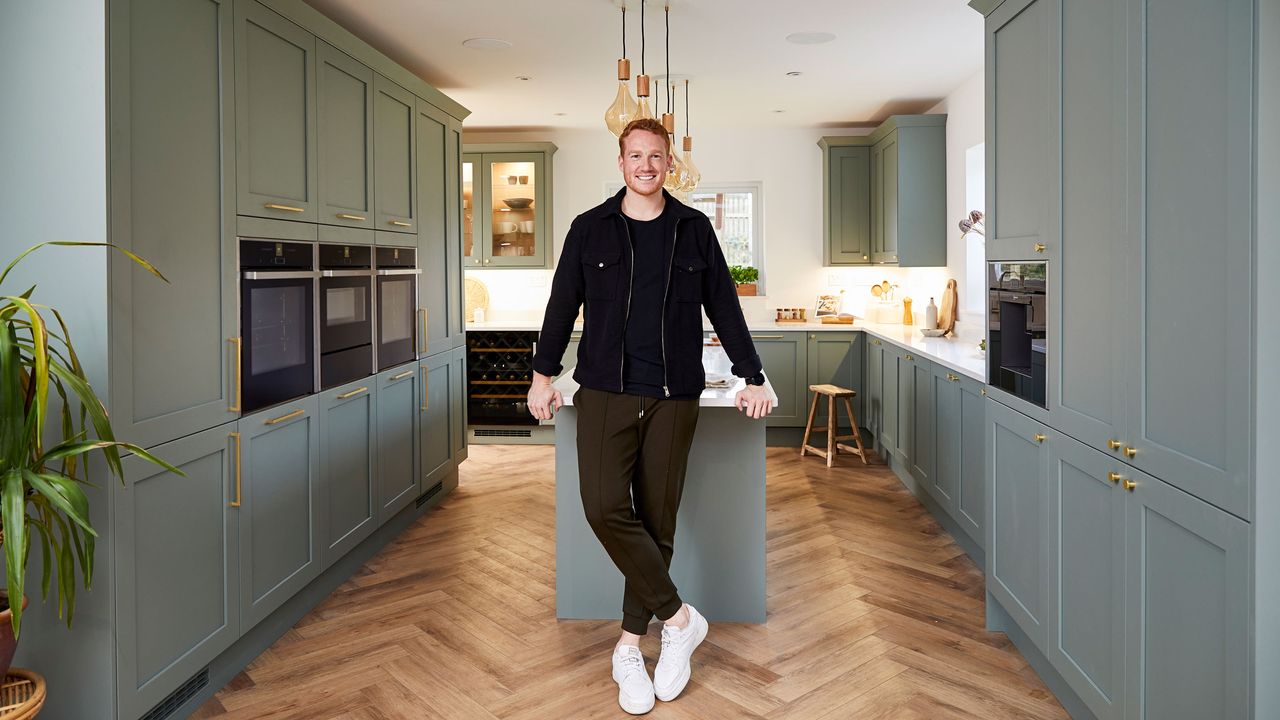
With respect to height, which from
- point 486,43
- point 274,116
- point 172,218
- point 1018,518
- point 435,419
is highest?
point 486,43

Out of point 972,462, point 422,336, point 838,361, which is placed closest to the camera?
point 972,462

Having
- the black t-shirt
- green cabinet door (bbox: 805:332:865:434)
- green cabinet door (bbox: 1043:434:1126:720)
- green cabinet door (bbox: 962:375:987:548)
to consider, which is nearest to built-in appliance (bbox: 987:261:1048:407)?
green cabinet door (bbox: 1043:434:1126:720)

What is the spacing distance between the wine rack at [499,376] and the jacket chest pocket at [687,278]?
395 cm

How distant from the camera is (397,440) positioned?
13.1 feet

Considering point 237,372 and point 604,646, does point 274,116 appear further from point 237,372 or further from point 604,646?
point 604,646

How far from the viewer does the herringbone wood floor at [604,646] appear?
242 cm

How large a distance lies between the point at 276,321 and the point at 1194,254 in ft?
8.65

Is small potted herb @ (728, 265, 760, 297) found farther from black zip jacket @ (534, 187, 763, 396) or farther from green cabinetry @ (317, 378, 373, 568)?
black zip jacket @ (534, 187, 763, 396)

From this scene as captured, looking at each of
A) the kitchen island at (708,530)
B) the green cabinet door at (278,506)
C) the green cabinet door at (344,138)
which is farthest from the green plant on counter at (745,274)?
the green cabinet door at (278,506)

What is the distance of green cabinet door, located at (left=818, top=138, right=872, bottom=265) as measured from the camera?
652 centimetres

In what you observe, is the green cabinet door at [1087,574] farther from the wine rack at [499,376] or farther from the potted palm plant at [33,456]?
the wine rack at [499,376]

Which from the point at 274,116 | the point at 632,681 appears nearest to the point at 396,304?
the point at 274,116

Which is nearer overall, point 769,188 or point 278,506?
point 278,506

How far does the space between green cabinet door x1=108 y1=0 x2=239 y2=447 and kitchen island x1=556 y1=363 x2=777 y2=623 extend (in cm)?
114
